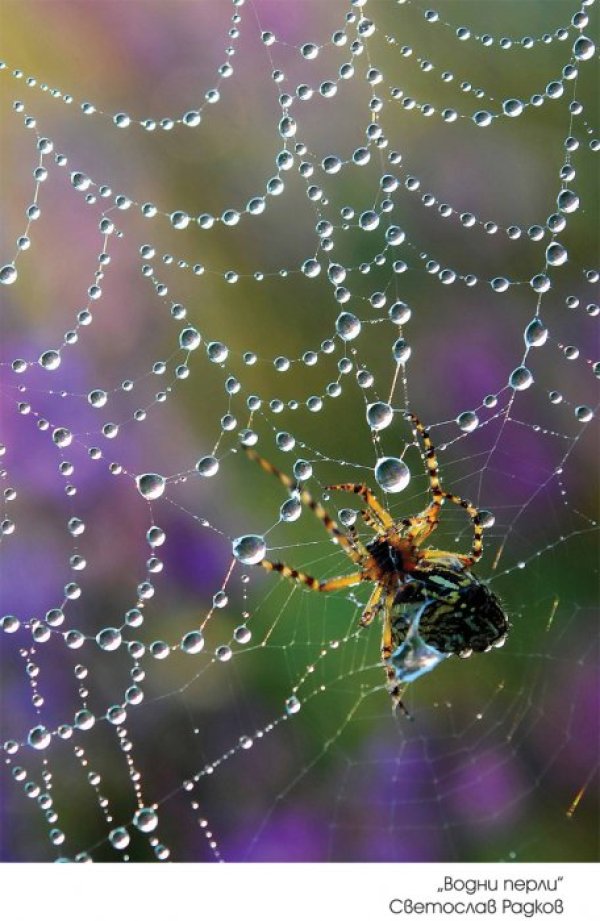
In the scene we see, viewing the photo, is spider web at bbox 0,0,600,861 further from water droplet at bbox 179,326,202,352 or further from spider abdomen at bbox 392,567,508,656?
spider abdomen at bbox 392,567,508,656

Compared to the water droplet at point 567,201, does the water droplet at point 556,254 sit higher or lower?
lower

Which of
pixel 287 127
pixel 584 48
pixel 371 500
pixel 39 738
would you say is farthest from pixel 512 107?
pixel 39 738

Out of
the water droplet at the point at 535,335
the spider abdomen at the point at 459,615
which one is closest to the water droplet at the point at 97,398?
the spider abdomen at the point at 459,615

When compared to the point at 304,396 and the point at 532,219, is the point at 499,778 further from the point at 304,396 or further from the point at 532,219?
the point at 532,219

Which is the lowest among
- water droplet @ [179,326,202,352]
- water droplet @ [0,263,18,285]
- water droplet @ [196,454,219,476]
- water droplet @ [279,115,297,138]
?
water droplet @ [196,454,219,476]

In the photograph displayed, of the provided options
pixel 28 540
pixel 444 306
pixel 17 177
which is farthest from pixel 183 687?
pixel 17 177

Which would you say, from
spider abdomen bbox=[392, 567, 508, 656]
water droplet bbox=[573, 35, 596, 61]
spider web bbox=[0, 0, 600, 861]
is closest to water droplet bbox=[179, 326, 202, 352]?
spider web bbox=[0, 0, 600, 861]

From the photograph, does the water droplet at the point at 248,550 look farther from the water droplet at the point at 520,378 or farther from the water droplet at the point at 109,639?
the water droplet at the point at 520,378
